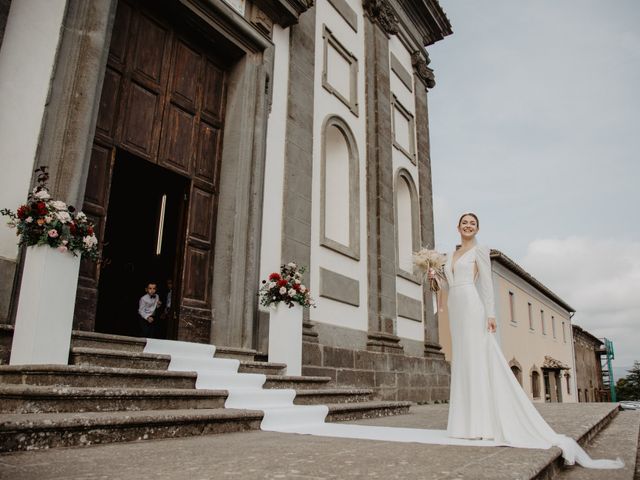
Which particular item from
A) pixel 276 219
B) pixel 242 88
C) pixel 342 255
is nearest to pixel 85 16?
pixel 242 88

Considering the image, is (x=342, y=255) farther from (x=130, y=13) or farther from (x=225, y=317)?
(x=130, y=13)

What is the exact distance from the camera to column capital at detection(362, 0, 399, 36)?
12225mm

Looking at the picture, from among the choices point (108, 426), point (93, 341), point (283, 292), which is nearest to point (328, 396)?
point (283, 292)

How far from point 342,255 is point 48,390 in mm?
6557

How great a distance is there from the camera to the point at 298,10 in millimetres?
9086

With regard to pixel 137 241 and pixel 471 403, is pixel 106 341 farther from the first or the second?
pixel 137 241

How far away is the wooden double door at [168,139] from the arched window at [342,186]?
294cm

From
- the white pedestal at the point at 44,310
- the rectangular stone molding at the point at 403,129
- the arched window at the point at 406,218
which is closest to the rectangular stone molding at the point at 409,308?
the arched window at the point at 406,218

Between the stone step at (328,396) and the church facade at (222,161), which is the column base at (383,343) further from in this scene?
the stone step at (328,396)

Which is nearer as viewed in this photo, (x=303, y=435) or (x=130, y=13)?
(x=303, y=435)

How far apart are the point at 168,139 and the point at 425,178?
8.40 meters

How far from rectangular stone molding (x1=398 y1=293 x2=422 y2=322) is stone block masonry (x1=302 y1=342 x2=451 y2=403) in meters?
0.94

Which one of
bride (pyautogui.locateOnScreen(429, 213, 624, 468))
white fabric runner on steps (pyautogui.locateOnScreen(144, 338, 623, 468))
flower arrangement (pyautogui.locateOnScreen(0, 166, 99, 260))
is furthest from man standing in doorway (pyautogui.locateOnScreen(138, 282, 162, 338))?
bride (pyautogui.locateOnScreen(429, 213, 624, 468))

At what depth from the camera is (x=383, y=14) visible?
41.6ft
